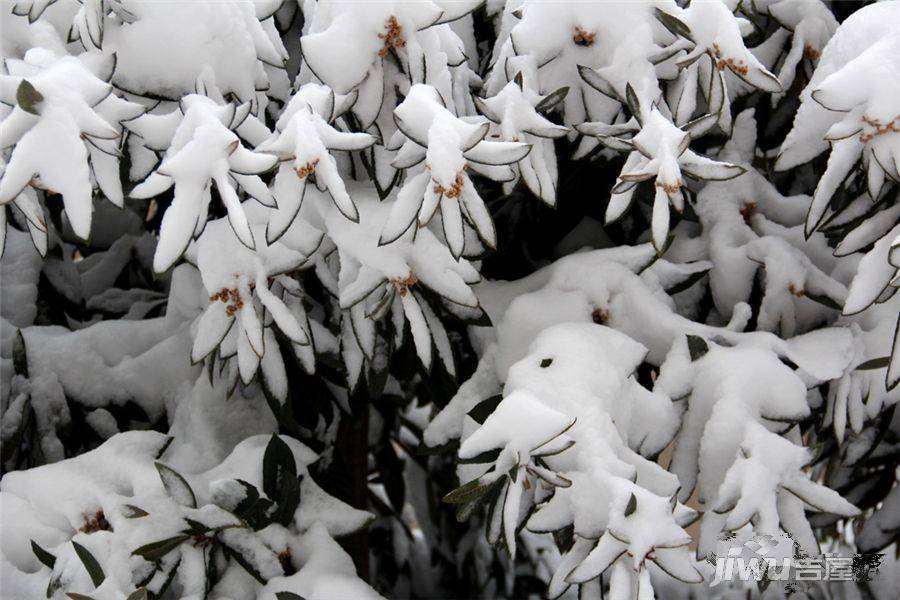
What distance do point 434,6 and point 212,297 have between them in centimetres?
42

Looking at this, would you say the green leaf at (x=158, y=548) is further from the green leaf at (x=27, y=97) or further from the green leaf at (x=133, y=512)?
the green leaf at (x=27, y=97)

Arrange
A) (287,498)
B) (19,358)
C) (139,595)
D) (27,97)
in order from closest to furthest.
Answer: (27,97) < (139,595) < (287,498) < (19,358)

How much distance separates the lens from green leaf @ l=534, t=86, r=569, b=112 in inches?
44.3

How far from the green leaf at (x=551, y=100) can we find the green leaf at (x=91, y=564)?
76cm

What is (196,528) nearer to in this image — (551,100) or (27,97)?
(27,97)

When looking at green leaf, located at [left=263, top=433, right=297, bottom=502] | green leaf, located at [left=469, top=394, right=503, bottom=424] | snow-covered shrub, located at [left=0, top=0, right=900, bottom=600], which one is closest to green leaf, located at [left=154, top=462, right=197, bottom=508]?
snow-covered shrub, located at [left=0, top=0, right=900, bottom=600]

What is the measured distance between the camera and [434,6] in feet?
3.38

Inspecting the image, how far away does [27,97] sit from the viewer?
91 centimetres

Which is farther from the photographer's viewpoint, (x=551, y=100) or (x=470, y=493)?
(x=551, y=100)

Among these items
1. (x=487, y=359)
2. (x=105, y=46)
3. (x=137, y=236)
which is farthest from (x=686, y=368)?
(x=137, y=236)

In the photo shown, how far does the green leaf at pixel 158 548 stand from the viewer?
3.65ft

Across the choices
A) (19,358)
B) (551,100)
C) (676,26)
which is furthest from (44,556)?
(676,26)

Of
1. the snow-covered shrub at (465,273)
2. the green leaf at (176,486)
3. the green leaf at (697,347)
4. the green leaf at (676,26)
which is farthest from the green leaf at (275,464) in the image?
the green leaf at (676,26)

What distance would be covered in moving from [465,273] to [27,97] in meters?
0.49
